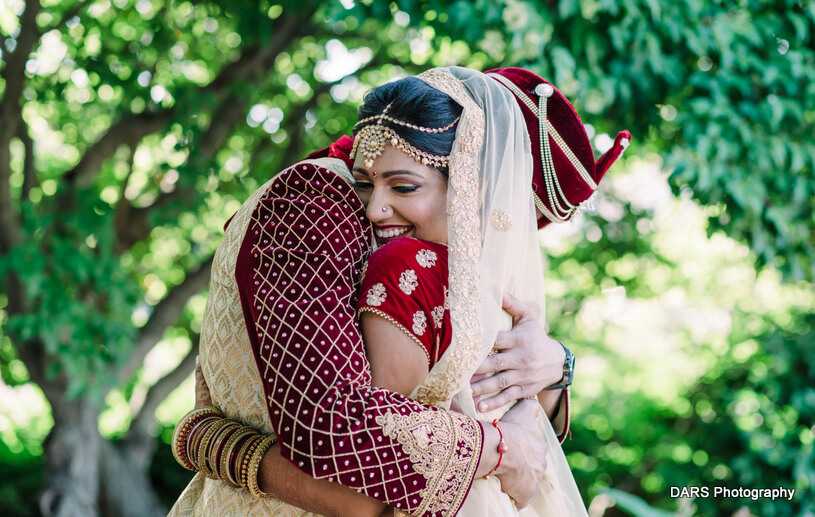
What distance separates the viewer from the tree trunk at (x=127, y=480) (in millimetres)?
6082

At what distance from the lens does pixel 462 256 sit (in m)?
1.68

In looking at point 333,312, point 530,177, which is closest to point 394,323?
point 333,312

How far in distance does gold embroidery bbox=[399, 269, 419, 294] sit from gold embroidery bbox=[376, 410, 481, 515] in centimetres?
26

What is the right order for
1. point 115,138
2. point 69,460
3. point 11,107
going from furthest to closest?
1. point 69,460
2. point 115,138
3. point 11,107

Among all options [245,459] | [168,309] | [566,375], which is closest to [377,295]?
[245,459]

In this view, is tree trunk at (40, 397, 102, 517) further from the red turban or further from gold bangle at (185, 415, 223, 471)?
the red turban

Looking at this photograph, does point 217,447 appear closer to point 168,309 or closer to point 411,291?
point 411,291

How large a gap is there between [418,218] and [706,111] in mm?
2538

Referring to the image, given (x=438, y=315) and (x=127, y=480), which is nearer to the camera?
(x=438, y=315)

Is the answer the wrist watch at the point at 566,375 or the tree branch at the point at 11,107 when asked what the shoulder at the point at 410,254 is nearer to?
the wrist watch at the point at 566,375

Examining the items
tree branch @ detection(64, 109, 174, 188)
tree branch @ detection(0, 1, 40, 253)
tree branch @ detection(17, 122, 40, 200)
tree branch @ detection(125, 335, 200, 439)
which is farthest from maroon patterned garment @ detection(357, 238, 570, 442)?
tree branch @ detection(125, 335, 200, 439)

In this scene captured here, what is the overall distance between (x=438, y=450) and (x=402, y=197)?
593 millimetres

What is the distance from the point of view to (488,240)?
1773 millimetres

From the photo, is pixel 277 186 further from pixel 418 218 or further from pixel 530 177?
pixel 530 177
